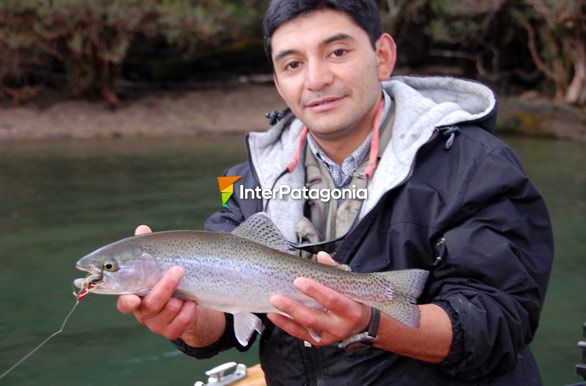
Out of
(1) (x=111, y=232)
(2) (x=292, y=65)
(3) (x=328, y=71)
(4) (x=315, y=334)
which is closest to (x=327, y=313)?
(4) (x=315, y=334)

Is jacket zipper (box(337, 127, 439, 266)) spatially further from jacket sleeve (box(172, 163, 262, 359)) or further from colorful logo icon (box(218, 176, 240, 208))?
colorful logo icon (box(218, 176, 240, 208))

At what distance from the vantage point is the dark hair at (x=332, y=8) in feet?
10.7

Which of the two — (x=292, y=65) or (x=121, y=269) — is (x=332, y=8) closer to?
(x=292, y=65)

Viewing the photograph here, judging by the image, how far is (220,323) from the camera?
336 centimetres

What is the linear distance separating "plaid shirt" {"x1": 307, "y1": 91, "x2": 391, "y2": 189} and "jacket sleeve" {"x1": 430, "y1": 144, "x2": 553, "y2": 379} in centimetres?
56

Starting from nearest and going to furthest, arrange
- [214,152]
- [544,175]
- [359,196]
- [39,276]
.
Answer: [359,196] → [39,276] → [544,175] → [214,152]

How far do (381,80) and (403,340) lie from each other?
1.25 meters

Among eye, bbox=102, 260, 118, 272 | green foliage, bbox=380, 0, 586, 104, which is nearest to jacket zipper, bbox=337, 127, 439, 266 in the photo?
eye, bbox=102, 260, 118, 272

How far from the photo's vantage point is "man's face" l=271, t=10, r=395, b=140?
3252 millimetres

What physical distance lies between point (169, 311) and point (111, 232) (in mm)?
6488

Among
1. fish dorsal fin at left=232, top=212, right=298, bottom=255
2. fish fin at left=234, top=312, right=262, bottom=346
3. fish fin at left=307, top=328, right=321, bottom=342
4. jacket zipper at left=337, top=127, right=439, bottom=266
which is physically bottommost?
fish fin at left=234, top=312, right=262, bottom=346

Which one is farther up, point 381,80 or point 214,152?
point 381,80

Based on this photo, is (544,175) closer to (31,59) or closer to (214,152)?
(214,152)

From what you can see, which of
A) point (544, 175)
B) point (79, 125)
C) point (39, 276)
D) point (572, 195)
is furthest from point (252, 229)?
point (79, 125)
